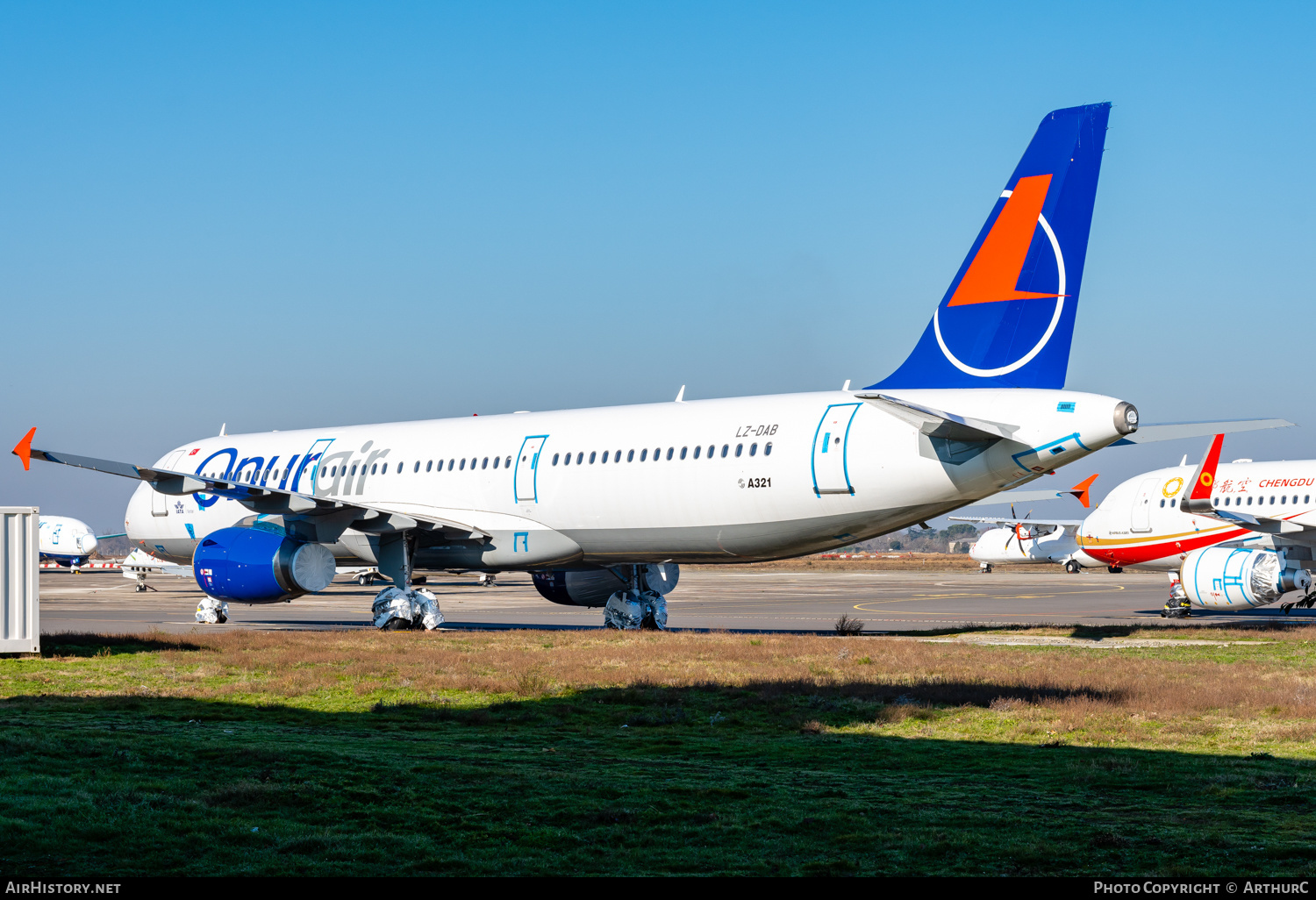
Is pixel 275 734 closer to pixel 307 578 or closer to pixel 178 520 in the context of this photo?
pixel 307 578

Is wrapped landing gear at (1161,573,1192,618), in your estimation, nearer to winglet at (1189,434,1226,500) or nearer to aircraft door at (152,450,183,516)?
winglet at (1189,434,1226,500)

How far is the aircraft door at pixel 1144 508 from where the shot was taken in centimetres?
3403

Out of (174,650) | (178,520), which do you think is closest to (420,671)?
(174,650)

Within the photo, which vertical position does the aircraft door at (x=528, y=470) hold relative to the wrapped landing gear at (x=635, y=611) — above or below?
above

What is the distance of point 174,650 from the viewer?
1847 centimetres

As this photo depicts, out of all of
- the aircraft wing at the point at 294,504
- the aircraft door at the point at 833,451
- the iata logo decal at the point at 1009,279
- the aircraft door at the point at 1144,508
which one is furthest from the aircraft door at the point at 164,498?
the aircraft door at the point at 1144,508

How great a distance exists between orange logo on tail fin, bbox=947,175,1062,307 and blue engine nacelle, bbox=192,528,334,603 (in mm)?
12382

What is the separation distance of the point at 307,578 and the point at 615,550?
562 cm

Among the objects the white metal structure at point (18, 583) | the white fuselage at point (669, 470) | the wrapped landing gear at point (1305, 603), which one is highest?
the white fuselage at point (669, 470)

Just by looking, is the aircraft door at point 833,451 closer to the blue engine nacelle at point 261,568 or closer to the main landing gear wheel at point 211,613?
the blue engine nacelle at point 261,568

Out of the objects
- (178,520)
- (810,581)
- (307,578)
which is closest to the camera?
(307,578)

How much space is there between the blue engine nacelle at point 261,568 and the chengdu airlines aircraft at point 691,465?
0.04 meters

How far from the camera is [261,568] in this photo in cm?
2320

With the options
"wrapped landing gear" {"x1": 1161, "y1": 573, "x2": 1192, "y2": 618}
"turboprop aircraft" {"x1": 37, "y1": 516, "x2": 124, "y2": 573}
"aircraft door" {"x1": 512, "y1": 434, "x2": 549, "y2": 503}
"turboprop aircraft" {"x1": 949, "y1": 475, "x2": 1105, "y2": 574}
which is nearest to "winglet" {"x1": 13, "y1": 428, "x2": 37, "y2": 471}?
"aircraft door" {"x1": 512, "y1": 434, "x2": 549, "y2": 503}
